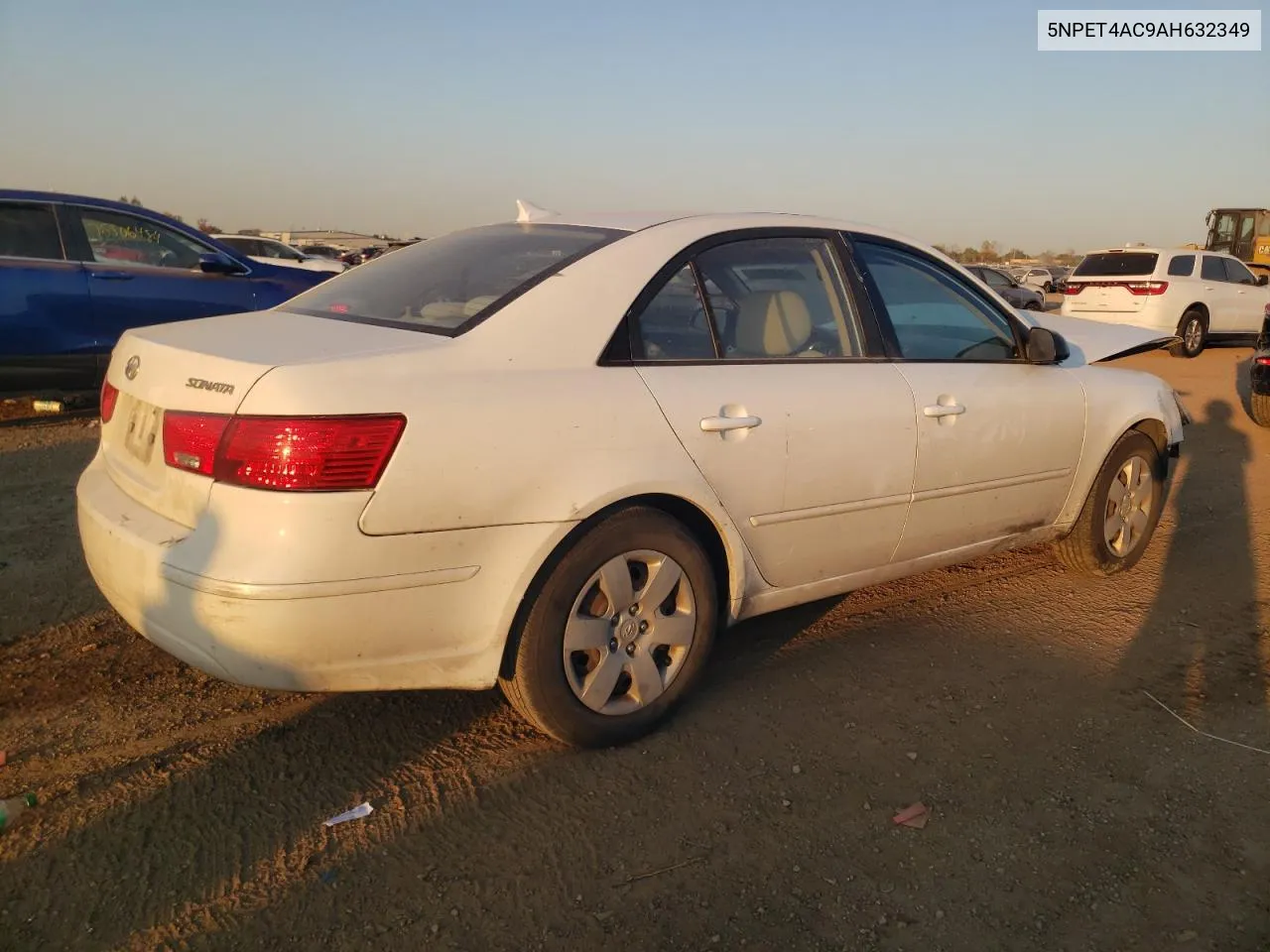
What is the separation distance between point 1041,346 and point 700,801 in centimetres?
238

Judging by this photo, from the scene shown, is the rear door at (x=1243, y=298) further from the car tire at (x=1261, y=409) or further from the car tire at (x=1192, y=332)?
the car tire at (x=1261, y=409)

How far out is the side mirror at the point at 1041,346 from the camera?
393cm

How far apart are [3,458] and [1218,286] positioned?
1667 cm

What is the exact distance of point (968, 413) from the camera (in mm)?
3672

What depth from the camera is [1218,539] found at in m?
5.29

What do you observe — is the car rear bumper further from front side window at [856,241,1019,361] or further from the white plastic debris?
front side window at [856,241,1019,361]

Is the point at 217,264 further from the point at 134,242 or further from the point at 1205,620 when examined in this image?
the point at 1205,620

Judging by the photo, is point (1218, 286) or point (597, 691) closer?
point (597, 691)

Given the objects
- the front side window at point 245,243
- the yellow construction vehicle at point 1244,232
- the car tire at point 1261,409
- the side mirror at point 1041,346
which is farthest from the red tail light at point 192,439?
the yellow construction vehicle at point 1244,232

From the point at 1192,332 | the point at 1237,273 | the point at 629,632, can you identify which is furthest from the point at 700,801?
the point at 1237,273

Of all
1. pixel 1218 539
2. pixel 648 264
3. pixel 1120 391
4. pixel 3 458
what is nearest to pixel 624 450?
pixel 648 264

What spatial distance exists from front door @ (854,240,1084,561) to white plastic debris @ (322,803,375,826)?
2.09m

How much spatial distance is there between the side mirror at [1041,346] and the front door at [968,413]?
0.06 metres

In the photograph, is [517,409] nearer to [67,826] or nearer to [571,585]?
[571,585]
